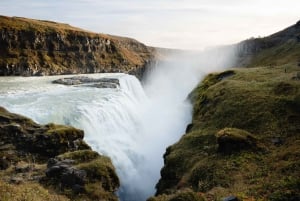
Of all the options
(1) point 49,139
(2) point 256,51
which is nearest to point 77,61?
(2) point 256,51

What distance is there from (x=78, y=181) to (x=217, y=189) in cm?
836

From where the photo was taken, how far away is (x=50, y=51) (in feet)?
447

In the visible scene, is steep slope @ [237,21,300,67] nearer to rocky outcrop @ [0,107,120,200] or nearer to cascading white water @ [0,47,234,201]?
cascading white water @ [0,47,234,201]

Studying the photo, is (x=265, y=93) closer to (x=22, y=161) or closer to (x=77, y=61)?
(x=22, y=161)

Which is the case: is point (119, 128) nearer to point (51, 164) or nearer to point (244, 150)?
point (244, 150)

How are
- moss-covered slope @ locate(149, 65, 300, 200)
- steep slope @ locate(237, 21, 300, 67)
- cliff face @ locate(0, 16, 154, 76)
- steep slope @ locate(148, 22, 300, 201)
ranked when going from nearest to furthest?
steep slope @ locate(148, 22, 300, 201) → moss-covered slope @ locate(149, 65, 300, 200) → steep slope @ locate(237, 21, 300, 67) → cliff face @ locate(0, 16, 154, 76)

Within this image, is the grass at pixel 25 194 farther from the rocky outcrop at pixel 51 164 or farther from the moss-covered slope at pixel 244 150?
the moss-covered slope at pixel 244 150

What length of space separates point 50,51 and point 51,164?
118911mm

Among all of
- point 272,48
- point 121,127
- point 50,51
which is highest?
point 272,48

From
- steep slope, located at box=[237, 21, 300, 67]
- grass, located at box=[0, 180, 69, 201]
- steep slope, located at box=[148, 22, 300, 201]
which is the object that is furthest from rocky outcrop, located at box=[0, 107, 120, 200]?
steep slope, located at box=[237, 21, 300, 67]

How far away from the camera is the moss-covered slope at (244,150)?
20922 mm

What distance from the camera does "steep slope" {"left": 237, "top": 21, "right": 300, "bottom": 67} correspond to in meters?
95.4

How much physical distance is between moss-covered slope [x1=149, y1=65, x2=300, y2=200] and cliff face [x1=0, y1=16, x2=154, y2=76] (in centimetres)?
8832

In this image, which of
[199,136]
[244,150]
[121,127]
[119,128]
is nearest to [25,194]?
[244,150]
